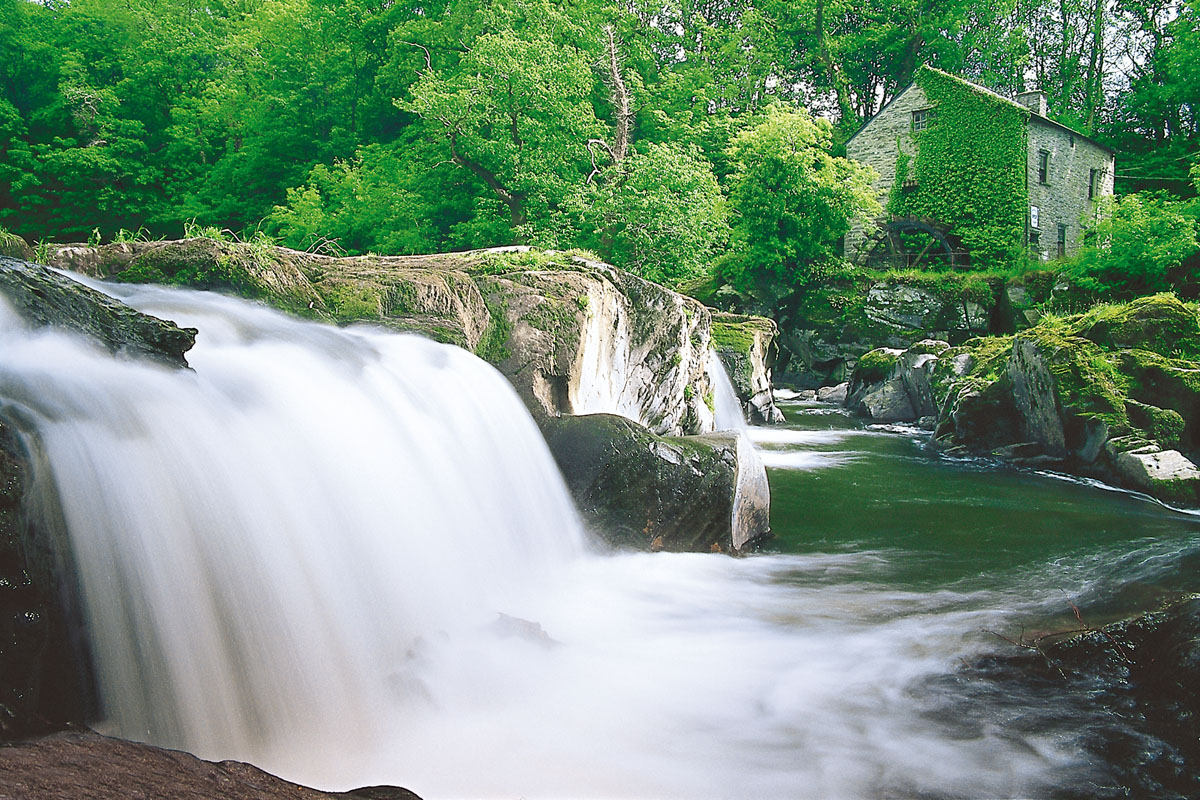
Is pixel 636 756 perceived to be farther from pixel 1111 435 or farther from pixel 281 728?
pixel 1111 435

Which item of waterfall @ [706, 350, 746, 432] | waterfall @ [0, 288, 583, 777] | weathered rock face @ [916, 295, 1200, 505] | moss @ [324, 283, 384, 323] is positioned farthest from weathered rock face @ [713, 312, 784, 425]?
waterfall @ [0, 288, 583, 777]

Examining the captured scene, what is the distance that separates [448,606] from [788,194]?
24.6 m

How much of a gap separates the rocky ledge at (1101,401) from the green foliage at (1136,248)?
11951 mm

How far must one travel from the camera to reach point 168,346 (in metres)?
4.29

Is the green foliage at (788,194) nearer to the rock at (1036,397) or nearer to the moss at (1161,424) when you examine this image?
the rock at (1036,397)

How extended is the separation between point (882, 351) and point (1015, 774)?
18.4 meters

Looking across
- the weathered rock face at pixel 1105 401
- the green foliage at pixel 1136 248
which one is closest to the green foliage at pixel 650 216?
the weathered rock face at pixel 1105 401

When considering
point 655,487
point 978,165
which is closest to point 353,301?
point 655,487

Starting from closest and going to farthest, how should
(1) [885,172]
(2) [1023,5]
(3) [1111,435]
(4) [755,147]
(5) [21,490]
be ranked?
(5) [21,490] < (3) [1111,435] < (4) [755,147] < (1) [885,172] < (2) [1023,5]

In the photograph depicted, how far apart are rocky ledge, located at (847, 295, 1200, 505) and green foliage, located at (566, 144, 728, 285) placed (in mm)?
6878

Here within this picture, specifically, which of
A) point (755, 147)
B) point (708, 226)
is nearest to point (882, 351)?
point (708, 226)

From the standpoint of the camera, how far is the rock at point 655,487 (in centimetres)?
660

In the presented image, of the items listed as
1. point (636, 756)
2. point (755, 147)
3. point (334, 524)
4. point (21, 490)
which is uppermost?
point (755, 147)

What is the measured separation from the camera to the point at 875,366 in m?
19.9
